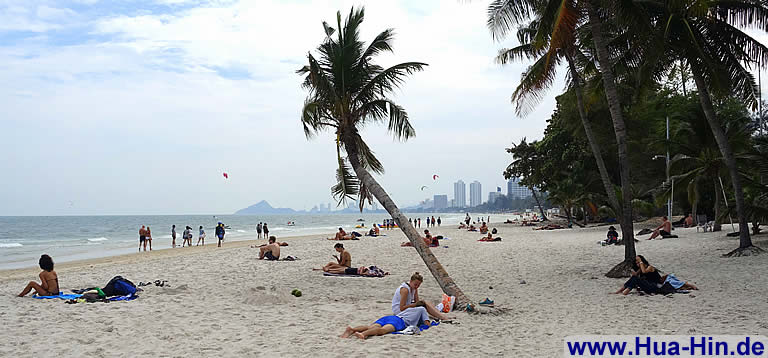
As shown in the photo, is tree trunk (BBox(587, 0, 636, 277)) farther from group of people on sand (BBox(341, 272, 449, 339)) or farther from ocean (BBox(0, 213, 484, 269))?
ocean (BBox(0, 213, 484, 269))

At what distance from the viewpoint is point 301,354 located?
18.9 ft

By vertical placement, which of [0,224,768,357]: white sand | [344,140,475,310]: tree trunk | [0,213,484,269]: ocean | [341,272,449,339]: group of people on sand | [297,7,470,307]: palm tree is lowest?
[0,213,484,269]: ocean

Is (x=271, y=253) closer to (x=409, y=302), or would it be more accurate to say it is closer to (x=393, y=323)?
(x=409, y=302)

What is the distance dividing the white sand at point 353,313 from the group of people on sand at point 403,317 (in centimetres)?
17

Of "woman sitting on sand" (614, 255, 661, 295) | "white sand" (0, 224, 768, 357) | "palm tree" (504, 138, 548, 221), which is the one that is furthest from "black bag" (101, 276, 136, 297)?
"palm tree" (504, 138, 548, 221)

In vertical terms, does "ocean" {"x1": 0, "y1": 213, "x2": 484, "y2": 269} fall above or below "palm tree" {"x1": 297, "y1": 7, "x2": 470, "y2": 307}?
below

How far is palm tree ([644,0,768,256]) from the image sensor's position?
38.3 ft

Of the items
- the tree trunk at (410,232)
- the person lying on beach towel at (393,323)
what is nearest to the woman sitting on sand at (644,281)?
the tree trunk at (410,232)

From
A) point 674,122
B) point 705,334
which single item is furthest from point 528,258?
point 674,122

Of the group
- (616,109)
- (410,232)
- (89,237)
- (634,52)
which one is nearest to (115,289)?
(410,232)

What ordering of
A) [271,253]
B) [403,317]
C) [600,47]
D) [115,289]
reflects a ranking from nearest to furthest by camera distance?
[403,317] < [115,289] < [600,47] < [271,253]

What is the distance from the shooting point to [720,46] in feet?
40.6

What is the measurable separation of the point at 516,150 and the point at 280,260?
92.2ft

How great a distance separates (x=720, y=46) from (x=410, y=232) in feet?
29.8
